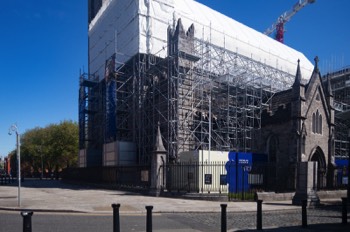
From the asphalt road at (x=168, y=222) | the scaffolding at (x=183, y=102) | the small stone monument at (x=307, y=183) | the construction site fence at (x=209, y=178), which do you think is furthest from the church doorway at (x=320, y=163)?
the asphalt road at (x=168, y=222)

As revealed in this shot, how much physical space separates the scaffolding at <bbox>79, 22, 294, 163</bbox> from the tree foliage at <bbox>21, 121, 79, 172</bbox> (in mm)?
24110

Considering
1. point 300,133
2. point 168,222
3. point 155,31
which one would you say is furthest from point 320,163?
point 168,222

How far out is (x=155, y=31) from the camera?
123 feet

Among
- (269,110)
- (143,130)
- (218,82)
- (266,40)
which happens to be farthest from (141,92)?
(266,40)

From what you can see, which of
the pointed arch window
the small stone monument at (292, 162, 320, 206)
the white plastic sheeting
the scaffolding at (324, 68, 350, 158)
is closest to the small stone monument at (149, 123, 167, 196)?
the small stone monument at (292, 162, 320, 206)

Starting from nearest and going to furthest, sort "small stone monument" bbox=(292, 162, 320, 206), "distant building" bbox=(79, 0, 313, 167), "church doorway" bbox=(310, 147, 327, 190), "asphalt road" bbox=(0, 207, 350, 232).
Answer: "asphalt road" bbox=(0, 207, 350, 232) < "small stone monument" bbox=(292, 162, 320, 206) < "distant building" bbox=(79, 0, 313, 167) < "church doorway" bbox=(310, 147, 327, 190)

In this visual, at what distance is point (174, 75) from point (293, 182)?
45.0 ft

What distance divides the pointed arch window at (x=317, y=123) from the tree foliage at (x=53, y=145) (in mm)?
41205

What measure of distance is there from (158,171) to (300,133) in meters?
14.2

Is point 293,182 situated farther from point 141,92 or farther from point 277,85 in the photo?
point 277,85

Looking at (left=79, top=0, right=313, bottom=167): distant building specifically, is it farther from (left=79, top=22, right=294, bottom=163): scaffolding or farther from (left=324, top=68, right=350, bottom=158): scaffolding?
(left=324, top=68, right=350, bottom=158): scaffolding

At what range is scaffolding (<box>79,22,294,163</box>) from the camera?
103ft

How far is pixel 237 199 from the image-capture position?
20484 mm

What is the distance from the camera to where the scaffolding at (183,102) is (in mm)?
31359
